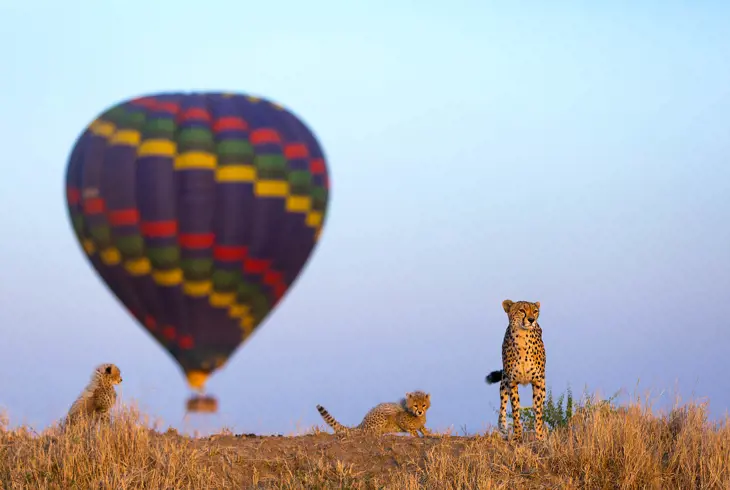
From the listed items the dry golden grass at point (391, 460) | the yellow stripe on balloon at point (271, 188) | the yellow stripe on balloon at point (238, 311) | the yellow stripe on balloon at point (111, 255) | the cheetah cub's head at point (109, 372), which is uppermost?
the yellow stripe on balloon at point (271, 188)

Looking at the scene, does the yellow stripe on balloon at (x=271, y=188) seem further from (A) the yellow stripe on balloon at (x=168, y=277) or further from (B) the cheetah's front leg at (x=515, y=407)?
(B) the cheetah's front leg at (x=515, y=407)

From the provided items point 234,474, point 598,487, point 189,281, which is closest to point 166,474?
point 234,474

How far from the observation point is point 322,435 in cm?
1603

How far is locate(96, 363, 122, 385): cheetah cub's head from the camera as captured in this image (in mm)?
16250

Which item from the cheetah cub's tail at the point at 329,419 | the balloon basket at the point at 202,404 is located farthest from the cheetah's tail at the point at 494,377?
the balloon basket at the point at 202,404

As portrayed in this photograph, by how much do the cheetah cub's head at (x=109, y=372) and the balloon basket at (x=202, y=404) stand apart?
1077 centimetres

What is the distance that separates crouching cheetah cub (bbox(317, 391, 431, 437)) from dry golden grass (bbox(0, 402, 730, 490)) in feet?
2.55

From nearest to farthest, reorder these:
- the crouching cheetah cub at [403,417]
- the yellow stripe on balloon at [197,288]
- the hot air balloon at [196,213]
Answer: the crouching cheetah cub at [403,417], the hot air balloon at [196,213], the yellow stripe on balloon at [197,288]

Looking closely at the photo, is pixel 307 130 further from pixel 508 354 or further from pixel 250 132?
pixel 508 354

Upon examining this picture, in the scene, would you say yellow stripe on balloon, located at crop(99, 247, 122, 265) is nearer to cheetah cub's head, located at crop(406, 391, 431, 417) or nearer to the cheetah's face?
the cheetah's face

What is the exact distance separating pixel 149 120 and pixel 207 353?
18.9 feet

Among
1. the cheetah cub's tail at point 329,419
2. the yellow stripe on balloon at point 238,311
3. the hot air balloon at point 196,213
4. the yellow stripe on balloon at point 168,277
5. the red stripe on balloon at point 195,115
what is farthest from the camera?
the yellow stripe on balloon at point 238,311

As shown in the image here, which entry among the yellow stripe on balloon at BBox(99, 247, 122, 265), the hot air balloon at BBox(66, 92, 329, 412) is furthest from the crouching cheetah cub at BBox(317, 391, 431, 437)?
the yellow stripe on balloon at BBox(99, 247, 122, 265)

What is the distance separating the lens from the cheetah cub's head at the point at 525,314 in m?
15.5
